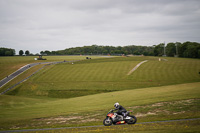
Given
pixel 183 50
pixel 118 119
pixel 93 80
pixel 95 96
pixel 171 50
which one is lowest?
pixel 95 96

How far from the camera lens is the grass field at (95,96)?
23.7 metres

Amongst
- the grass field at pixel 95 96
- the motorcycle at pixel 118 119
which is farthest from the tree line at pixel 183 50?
the motorcycle at pixel 118 119

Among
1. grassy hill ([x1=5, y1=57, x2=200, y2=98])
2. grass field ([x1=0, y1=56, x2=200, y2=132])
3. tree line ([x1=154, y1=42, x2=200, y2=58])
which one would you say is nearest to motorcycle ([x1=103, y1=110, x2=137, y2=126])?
grass field ([x1=0, y1=56, x2=200, y2=132])

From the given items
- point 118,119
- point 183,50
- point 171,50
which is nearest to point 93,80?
point 118,119

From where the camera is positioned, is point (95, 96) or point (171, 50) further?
point (171, 50)

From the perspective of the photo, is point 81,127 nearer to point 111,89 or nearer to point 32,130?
point 32,130

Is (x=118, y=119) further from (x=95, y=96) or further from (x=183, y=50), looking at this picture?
(x=183, y=50)

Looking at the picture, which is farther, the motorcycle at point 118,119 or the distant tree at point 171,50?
the distant tree at point 171,50

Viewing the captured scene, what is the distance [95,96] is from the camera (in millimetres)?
44875

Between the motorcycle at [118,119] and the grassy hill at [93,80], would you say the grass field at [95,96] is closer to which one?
the grassy hill at [93,80]

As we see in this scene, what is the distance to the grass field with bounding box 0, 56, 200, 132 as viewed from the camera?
77.6 feet

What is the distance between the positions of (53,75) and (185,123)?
63.7 meters

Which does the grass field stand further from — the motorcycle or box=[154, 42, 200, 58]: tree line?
box=[154, 42, 200, 58]: tree line

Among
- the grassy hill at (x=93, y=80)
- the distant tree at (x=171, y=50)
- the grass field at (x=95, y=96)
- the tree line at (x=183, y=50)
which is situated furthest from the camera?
the distant tree at (x=171, y=50)
